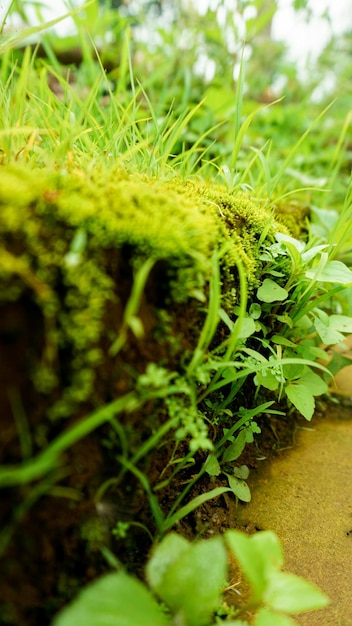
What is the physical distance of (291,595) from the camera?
1.82 ft

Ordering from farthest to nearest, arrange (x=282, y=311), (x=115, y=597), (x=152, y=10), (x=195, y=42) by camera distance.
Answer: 1. (x=152, y=10)
2. (x=195, y=42)
3. (x=282, y=311)
4. (x=115, y=597)

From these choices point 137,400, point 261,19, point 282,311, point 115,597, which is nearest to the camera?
point 115,597

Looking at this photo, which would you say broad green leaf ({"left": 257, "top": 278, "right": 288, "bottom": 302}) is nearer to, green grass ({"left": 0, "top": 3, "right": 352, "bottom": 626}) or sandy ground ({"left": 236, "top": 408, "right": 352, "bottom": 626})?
green grass ({"left": 0, "top": 3, "right": 352, "bottom": 626})

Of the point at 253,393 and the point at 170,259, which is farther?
the point at 253,393

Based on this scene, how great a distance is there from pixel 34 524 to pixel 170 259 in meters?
0.47

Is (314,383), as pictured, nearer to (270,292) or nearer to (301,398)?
(301,398)

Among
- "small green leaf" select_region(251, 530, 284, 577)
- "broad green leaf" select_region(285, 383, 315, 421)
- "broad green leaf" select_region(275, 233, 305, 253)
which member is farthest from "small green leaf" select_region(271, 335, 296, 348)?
"small green leaf" select_region(251, 530, 284, 577)

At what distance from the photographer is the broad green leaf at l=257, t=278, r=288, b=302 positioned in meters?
1.02

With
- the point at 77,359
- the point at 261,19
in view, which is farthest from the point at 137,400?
the point at 261,19

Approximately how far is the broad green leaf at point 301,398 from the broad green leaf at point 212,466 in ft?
0.81

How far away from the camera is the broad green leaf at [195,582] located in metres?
0.56

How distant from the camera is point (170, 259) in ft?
2.34

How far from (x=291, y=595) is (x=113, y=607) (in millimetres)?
246

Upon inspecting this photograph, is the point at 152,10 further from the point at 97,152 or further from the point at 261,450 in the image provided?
the point at 261,450
